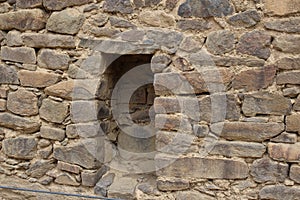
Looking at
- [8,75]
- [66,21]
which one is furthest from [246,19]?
[8,75]

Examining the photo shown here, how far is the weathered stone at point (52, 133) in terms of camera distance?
7.68 feet

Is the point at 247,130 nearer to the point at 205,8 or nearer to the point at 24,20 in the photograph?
the point at 205,8

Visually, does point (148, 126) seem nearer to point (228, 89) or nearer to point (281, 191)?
point (228, 89)

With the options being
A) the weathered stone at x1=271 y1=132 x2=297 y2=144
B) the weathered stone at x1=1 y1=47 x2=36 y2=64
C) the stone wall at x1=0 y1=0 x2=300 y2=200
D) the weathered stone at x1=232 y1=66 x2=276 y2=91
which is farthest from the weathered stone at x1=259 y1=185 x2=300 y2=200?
the weathered stone at x1=1 y1=47 x2=36 y2=64

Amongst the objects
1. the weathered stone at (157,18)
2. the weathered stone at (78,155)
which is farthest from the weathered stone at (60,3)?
the weathered stone at (78,155)

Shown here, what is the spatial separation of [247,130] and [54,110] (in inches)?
48.6

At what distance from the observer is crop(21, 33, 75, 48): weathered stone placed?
2264mm

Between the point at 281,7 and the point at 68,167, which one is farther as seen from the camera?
the point at 68,167

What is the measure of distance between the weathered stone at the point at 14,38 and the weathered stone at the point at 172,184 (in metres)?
1.30

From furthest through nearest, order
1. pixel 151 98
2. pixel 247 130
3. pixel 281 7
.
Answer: pixel 151 98, pixel 247 130, pixel 281 7

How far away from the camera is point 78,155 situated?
231 centimetres

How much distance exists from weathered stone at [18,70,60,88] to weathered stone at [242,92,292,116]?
1.21 meters

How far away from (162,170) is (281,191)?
677 mm

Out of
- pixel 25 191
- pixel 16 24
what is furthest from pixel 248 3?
pixel 25 191
